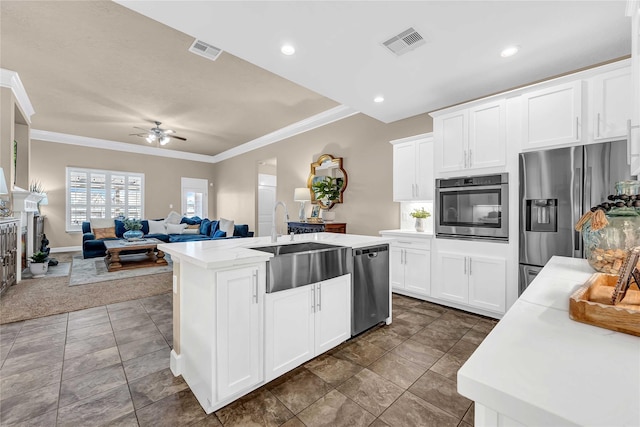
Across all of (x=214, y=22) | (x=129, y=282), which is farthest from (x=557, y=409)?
(x=129, y=282)

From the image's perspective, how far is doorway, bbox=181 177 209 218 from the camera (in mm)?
9195

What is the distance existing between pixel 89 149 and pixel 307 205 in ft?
21.3

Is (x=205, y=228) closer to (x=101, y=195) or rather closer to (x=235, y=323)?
(x=101, y=195)

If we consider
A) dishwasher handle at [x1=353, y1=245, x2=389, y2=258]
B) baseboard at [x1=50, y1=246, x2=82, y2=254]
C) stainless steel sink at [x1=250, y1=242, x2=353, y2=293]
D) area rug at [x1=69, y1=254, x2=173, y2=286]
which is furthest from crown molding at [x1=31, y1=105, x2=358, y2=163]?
area rug at [x1=69, y1=254, x2=173, y2=286]

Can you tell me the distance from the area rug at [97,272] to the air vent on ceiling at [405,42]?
16.6 ft

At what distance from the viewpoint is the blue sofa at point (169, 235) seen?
6.09 meters

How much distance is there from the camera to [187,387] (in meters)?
1.88

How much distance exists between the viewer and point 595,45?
2510 mm

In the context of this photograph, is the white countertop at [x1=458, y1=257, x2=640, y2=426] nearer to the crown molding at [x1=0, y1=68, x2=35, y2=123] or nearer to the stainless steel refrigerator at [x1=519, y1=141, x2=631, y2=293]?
the stainless steel refrigerator at [x1=519, y1=141, x2=631, y2=293]

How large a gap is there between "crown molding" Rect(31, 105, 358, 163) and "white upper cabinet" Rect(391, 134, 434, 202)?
137cm

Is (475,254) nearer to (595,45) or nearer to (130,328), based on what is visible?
(595,45)

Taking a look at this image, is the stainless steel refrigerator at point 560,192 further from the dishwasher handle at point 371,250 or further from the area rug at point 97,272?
the area rug at point 97,272

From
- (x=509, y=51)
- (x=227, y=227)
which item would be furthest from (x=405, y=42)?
(x=227, y=227)

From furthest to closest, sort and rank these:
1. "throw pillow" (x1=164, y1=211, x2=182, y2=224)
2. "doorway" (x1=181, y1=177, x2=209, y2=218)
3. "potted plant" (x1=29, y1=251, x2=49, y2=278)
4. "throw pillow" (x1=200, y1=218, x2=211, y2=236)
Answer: "doorway" (x1=181, y1=177, x2=209, y2=218), "throw pillow" (x1=164, y1=211, x2=182, y2=224), "throw pillow" (x1=200, y1=218, x2=211, y2=236), "potted plant" (x1=29, y1=251, x2=49, y2=278)
